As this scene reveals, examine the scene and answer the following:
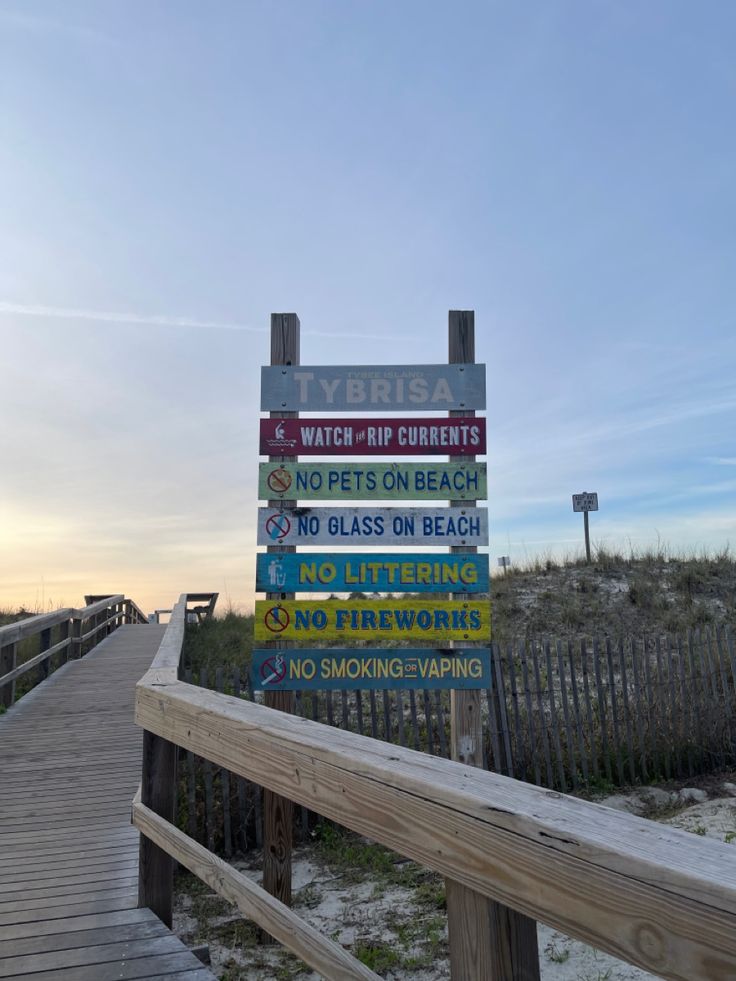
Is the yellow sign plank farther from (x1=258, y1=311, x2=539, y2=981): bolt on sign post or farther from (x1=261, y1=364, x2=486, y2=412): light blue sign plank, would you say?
(x1=261, y1=364, x2=486, y2=412): light blue sign plank

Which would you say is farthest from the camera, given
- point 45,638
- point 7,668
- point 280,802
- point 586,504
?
point 586,504

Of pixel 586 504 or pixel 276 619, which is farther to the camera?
pixel 586 504

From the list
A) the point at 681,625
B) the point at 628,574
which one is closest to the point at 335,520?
the point at 681,625

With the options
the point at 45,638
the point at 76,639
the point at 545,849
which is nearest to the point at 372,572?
the point at 545,849

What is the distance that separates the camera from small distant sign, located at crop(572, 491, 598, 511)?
66.8 ft

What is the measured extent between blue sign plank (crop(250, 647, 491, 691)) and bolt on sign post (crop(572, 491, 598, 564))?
1533 centimetres

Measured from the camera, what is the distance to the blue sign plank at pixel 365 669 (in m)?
5.57

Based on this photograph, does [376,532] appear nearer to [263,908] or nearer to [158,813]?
[158,813]

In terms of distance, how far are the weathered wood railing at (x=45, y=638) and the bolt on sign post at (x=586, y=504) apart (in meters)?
12.6

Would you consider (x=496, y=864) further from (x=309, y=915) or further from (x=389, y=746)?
(x=309, y=915)

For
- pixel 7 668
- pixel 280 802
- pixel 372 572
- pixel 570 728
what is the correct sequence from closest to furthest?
pixel 280 802, pixel 372 572, pixel 570 728, pixel 7 668

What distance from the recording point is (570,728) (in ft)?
27.6

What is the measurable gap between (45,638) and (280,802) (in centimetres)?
853

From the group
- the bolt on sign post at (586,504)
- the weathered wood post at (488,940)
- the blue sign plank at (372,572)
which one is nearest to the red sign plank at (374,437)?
the blue sign plank at (372,572)
